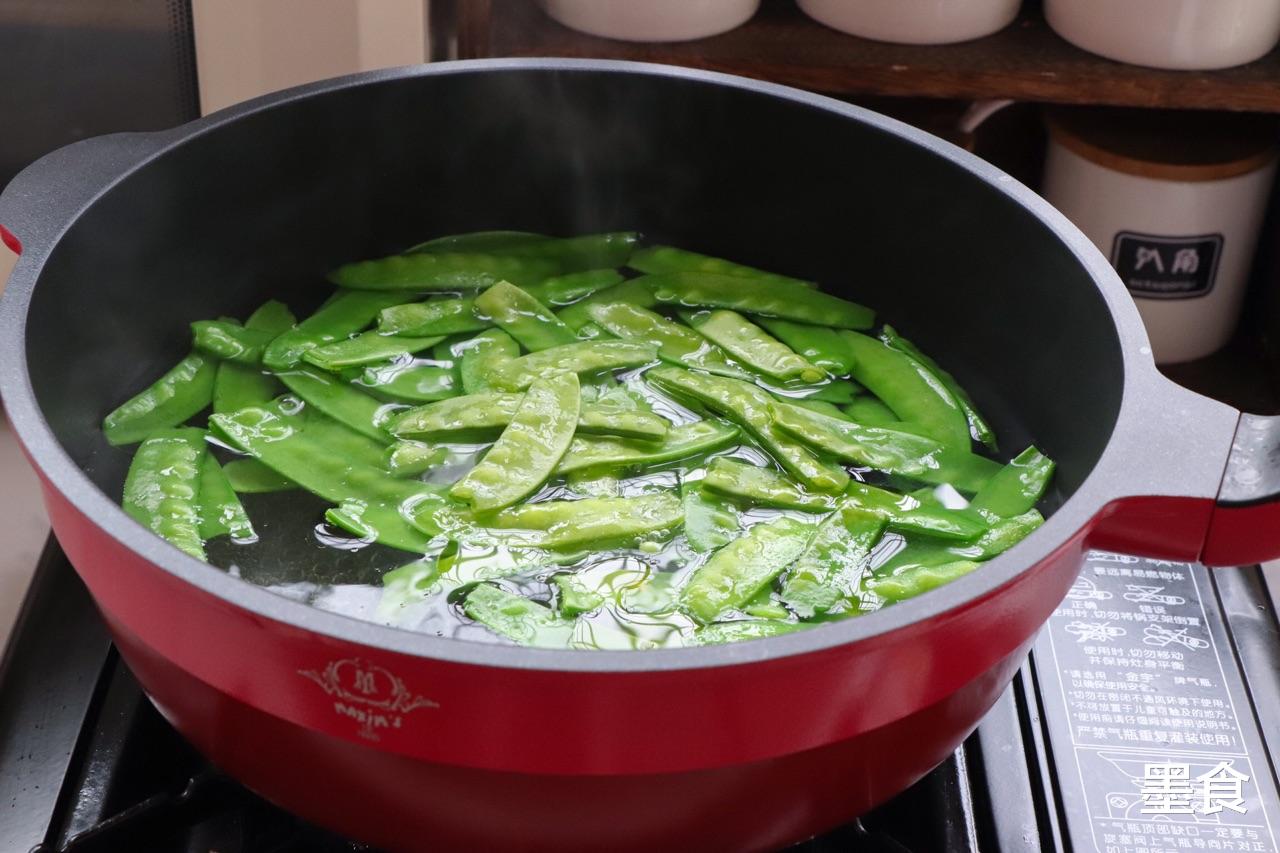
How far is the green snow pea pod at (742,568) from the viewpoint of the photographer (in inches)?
33.9

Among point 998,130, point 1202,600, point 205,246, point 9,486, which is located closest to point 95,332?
point 205,246

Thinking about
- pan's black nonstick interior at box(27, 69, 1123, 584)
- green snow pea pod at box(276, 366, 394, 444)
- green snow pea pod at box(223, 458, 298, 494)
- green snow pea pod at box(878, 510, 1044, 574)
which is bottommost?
green snow pea pod at box(223, 458, 298, 494)

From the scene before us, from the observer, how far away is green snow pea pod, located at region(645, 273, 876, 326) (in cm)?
116

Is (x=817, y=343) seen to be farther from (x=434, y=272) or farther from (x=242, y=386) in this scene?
(x=242, y=386)

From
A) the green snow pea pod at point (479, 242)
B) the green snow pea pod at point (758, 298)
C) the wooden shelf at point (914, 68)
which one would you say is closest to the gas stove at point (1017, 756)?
the green snow pea pod at point (758, 298)

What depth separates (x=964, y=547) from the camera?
37.5 inches

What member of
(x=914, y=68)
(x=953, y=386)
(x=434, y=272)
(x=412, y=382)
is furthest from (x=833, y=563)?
(x=914, y=68)

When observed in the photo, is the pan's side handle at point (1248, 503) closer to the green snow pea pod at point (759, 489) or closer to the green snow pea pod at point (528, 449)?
the green snow pea pod at point (759, 489)

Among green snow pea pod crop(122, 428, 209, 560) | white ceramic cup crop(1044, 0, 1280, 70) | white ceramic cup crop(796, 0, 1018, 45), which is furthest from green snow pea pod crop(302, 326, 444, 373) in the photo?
white ceramic cup crop(1044, 0, 1280, 70)

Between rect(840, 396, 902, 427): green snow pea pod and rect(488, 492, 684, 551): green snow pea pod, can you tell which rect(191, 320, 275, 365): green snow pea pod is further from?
rect(840, 396, 902, 427): green snow pea pod

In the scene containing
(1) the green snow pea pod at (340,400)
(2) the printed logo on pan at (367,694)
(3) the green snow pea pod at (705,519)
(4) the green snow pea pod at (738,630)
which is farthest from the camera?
(1) the green snow pea pod at (340,400)

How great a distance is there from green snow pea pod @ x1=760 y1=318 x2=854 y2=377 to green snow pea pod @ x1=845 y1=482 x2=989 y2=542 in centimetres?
16

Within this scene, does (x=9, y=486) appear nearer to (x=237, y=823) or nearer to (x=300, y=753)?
(x=237, y=823)

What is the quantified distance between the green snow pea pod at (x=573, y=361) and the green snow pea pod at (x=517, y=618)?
9.5 inches
